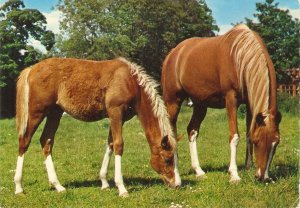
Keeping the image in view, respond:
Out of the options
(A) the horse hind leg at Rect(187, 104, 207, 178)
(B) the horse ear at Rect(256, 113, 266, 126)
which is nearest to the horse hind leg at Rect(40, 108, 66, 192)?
(A) the horse hind leg at Rect(187, 104, 207, 178)

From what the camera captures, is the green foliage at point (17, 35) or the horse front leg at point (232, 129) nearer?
the horse front leg at point (232, 129)

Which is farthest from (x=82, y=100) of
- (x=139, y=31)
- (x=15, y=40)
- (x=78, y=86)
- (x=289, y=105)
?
(x=139, y=31)

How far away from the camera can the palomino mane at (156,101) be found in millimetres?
8195

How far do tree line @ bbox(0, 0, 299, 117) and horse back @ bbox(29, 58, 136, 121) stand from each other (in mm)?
22334

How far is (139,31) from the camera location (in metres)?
44.1

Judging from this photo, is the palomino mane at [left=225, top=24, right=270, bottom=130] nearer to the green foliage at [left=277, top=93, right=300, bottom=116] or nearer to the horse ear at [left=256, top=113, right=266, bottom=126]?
the horse ear at [left=256, top=113, right=266, bottom=126]

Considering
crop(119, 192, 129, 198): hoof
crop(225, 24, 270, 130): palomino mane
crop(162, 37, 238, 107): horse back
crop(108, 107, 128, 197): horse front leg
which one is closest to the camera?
crop(119, 192, 129, 198): hoof

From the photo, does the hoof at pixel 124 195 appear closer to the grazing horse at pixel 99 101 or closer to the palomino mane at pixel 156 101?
the grazing horse at pixel 99 101

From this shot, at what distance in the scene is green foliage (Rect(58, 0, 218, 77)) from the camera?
4041 cm

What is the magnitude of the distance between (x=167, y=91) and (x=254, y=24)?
85.2 ft

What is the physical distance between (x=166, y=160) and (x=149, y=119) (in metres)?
0.77

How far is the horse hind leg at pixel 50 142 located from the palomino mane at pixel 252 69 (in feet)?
11.3

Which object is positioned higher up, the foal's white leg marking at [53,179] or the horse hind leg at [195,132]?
the horse hind leg at [195,132]

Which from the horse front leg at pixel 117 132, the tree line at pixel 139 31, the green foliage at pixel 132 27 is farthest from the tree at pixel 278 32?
the horse front leg at pixel 117 132
